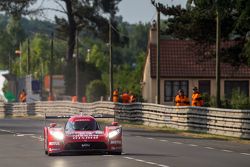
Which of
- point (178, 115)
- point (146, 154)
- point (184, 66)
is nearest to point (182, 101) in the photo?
point (178, 115)

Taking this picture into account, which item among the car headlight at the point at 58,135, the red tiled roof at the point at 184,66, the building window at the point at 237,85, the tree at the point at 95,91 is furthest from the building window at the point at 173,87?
the car headlight at the point at 58,135

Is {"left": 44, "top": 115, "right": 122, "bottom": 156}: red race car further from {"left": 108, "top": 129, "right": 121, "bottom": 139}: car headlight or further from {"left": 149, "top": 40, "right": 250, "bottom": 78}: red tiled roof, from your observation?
{"left": 149, "top": 40, "right": 250, "bottom": 78}: red tiled roof

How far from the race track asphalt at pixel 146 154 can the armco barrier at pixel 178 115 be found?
1.74m

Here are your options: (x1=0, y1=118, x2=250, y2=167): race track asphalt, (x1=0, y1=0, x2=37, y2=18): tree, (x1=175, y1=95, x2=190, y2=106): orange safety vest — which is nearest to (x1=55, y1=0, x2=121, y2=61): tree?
(x1=0, y1=0, x2=37, y2=18): tree

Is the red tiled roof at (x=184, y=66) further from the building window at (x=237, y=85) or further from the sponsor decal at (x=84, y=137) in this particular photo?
the sponsor decal at (x=84, y=137)

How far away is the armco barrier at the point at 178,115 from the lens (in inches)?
1346

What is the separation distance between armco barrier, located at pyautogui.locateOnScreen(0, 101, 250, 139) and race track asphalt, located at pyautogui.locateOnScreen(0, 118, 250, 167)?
1.74 meters

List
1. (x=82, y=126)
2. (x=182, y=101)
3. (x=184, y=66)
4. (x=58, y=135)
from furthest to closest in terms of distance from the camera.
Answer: (x=184, y=66)
(x=182, y=101)
(x=82, y=126)
(x=58, y=135)

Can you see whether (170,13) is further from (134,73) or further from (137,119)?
(134,73)

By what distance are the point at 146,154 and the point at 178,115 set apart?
16.8 m

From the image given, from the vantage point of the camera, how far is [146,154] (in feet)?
78.8

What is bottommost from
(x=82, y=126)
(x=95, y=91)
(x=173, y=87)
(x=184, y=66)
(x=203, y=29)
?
(x=82, y=126)

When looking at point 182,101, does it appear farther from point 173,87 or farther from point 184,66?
point 184,66

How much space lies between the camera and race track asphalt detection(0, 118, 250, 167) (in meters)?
20.6
